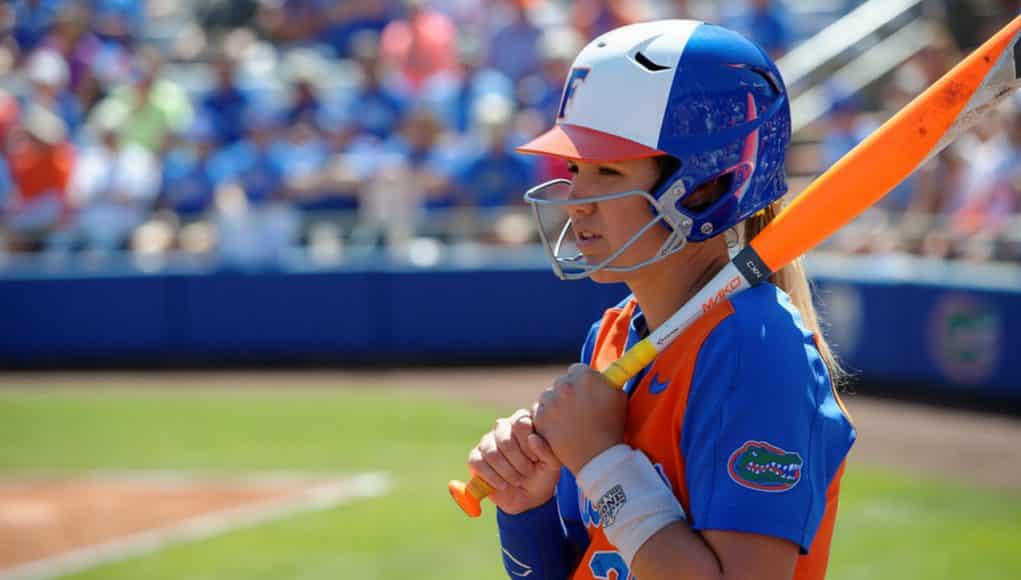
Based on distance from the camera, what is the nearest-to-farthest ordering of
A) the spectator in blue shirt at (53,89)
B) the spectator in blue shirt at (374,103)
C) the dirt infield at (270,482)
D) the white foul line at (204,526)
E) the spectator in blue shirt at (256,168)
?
the white foul line at (204,526) < the dirt infield at (270,482) < the spectator in blue shirt at (256,168) < the spectator in blue shirt at (374,103) < the spectator in blue shirt at (53,89)

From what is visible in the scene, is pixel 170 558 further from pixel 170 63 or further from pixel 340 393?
pixel 170 63

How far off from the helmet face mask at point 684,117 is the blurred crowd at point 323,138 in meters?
8.64

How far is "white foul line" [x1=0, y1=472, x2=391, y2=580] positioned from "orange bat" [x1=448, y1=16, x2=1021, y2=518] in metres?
5.07

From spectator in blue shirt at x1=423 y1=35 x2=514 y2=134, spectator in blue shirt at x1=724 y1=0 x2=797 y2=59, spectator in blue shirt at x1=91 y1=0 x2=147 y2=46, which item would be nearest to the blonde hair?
spectator in blue shirt at x1=423 y1=35 x2=514 y2=134

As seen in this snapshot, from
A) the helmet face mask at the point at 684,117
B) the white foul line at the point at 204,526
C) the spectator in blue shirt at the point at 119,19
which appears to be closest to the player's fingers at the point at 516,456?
the helmet face mask at the point at 684,117

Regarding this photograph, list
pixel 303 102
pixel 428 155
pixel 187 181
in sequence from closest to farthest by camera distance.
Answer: pixel 428 155
pixel 187 181
pixel 303 102

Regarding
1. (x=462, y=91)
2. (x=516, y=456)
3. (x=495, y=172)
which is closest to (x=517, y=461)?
(x=516, y=456)

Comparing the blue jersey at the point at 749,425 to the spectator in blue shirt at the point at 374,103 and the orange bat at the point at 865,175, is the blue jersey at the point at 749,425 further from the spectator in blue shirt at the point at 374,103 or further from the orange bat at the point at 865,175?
the spectator in blue shirt at the point at 374,103

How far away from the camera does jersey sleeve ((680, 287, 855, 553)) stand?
1.96 meters

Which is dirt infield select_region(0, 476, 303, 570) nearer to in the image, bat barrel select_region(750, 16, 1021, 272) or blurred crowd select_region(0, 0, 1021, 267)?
blurred crowd select_region(0, 0, 1021, 267)

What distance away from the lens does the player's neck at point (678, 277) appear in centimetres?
228

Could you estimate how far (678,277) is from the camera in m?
2.29

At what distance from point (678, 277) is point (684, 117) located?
298 mm

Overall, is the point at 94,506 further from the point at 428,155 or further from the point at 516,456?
the point at 516,456
